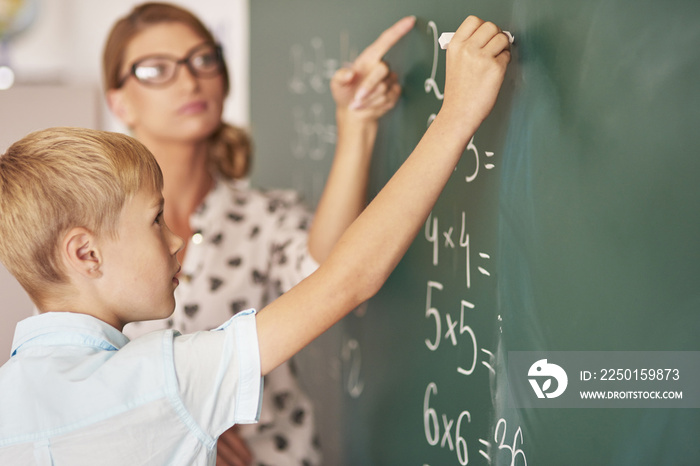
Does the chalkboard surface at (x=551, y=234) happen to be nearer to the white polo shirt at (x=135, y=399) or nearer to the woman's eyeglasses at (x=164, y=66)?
the white polo shirt at (x=135, y=399)

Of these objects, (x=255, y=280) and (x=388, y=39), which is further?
(x=255, y=280)

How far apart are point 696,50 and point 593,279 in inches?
9.6

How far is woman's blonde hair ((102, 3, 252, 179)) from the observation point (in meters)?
1.52

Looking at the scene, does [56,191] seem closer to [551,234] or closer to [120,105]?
[551,234]

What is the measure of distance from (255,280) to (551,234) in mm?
814

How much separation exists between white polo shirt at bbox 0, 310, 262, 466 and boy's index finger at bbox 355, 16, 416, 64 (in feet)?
1.95

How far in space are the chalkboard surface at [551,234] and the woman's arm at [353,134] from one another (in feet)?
0.11

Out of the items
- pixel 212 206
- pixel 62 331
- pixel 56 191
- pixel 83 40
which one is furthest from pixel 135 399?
pixel 83 40

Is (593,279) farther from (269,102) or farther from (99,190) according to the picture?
(269,102)

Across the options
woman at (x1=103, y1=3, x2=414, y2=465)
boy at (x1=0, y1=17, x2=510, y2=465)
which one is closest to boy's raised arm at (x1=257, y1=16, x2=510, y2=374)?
boy at (x1=0, y1=17, x2=510, y2=465)

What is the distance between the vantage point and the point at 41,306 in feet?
2.64

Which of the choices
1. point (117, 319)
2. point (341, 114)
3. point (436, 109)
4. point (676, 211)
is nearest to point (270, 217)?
point (341, 114)

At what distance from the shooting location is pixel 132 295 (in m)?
0.80

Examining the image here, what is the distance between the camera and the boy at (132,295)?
707 mm
